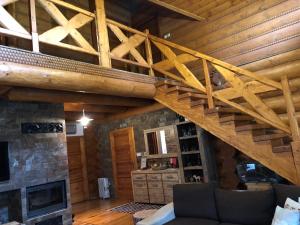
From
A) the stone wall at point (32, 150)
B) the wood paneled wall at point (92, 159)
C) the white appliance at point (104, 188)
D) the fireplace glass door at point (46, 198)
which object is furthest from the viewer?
the wood paneled wall at point (92, 159)

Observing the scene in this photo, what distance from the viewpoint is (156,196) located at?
6340mm

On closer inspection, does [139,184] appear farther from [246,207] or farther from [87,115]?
[246,207]

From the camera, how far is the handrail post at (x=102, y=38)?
12.9 ft

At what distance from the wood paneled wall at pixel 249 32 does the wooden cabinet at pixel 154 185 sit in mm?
2869

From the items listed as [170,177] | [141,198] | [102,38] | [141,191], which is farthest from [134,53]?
[141,198]

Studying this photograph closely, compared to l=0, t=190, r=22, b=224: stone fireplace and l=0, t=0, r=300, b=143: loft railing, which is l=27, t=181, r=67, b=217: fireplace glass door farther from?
l=0, t=0, r=300, b=143: loft railing

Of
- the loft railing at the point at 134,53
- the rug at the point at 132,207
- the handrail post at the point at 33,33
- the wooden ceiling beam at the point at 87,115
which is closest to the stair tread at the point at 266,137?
the loft railing at the point at 134,53

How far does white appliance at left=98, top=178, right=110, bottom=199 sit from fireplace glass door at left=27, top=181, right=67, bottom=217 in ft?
9.52

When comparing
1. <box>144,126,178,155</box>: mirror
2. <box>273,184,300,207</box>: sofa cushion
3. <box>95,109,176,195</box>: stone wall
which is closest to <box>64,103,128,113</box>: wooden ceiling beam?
<box>95,109,176,195</box>: stone wall

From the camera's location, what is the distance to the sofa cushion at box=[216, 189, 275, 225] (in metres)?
2.86

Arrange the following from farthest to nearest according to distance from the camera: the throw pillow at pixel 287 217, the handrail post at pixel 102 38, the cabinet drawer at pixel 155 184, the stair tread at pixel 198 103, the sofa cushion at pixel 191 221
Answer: the cabinet drawer at pixel 155 184 → the stair tread at pixel 198 103 → the handrail post at pixel 102 38 → the sofa cushion at pixel 191 221 → the throw pillow at pixel 287 217

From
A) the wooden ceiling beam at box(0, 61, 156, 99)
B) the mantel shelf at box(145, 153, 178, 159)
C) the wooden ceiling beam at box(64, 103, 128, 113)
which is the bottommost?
the mantel shelf at box(145, 153, 178, 159)

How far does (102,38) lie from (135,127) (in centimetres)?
387

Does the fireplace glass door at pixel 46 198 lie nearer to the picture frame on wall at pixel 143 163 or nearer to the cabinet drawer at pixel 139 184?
the cabinet drawer at pixel 139 184
